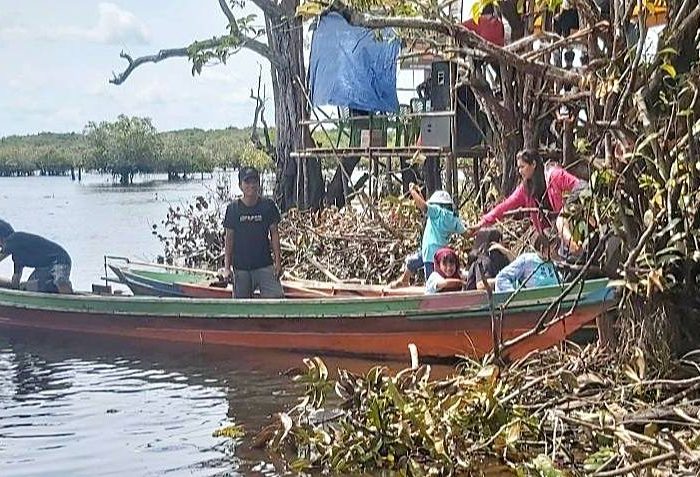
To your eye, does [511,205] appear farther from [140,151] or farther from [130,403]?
[140,151]

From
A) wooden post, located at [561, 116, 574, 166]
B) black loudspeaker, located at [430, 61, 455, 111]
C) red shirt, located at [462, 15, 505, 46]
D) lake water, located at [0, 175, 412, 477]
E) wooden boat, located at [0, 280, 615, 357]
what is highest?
red shirt, located at [462, 15, 505, 46]

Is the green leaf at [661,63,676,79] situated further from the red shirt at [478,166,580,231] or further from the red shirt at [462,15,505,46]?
the red shirt at [462,15,505,46]

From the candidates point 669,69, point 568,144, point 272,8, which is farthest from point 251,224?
point 272,8

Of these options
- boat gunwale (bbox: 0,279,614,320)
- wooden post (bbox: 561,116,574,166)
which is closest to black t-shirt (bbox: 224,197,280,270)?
boat gunwale (bbox: 0,279,614,320)

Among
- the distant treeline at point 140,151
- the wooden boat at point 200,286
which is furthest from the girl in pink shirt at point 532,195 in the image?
the distant treeline at point 140,151

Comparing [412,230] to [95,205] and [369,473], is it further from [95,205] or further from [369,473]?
[95,205]

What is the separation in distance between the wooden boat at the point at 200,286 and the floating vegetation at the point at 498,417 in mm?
4450

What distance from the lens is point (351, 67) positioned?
18625 millimetres

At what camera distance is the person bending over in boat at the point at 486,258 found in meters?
10.6

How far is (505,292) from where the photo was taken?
9.84 metres

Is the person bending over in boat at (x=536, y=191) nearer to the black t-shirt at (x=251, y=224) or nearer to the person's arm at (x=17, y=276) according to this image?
the black t-shirt at (x=251, y=224)

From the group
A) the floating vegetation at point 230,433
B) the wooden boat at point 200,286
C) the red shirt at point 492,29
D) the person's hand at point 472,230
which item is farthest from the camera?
the red shirt at point 492,29

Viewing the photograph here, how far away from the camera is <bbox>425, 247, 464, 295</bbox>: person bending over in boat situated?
10.9m

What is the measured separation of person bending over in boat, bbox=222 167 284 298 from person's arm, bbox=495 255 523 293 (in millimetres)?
2731
